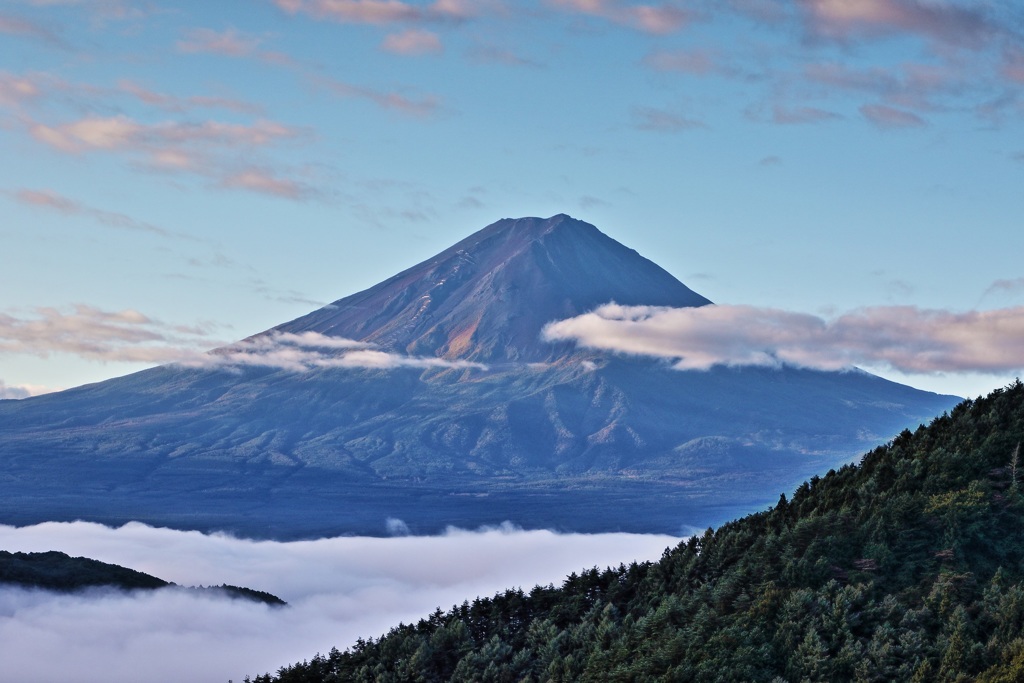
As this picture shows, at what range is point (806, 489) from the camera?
2405 inches

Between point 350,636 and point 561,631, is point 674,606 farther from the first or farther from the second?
point 350,636

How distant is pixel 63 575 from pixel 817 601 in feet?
346

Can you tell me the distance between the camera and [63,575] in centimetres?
13425

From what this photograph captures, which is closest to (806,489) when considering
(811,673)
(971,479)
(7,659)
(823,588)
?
(971,479)

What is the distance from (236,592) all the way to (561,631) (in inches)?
4941

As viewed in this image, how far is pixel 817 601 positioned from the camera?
45125 mm

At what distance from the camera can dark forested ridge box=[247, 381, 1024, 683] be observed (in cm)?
4216

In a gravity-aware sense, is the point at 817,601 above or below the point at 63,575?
above

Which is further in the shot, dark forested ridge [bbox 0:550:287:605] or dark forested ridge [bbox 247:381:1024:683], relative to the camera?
dark forested ridge [bbox 0:550:287:605]

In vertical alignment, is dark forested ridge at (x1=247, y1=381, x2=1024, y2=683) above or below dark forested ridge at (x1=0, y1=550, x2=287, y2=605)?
above

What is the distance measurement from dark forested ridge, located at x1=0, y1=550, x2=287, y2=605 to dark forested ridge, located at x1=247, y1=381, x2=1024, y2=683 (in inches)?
3219

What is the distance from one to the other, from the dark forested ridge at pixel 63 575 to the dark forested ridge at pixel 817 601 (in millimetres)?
81771

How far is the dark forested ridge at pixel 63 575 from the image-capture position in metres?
132

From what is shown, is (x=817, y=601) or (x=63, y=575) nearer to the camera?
(x=817, y=601)
